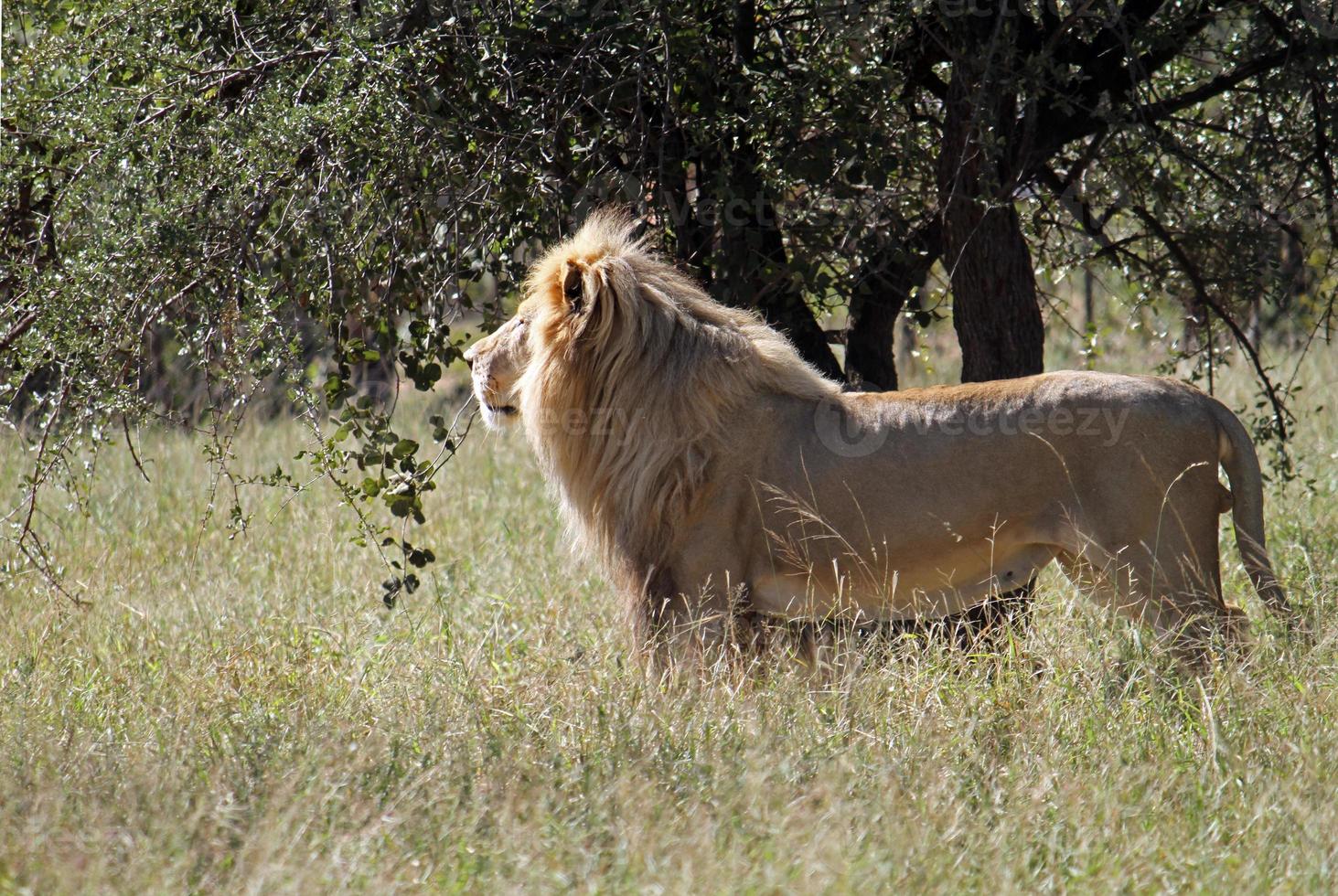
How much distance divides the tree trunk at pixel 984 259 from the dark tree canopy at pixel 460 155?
0.04 feet

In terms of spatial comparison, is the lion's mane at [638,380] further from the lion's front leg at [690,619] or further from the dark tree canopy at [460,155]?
the dark tree canopy at [460,155]

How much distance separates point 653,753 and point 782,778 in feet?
1.19

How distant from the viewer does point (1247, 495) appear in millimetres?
3979

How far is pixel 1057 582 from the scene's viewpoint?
5.53m

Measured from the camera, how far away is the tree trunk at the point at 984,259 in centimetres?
454

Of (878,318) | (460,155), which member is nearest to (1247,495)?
(878,318)

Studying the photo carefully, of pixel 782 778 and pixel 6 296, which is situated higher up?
pixel 6 296

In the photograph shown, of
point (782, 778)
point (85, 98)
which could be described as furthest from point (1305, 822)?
point (85, 98)

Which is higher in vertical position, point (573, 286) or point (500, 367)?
point (573, 286)

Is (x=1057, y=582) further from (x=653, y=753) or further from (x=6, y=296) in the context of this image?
(x=6, y=296)

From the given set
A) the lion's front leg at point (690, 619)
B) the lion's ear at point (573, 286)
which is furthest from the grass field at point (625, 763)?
the lion's ear at point (573, 286)

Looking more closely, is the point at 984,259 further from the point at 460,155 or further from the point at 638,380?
the point at 460,155

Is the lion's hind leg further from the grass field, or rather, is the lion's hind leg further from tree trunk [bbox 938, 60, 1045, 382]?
tree trunk [bbox 938, 60, 1045, 382]

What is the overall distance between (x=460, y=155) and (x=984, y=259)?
1.98m
